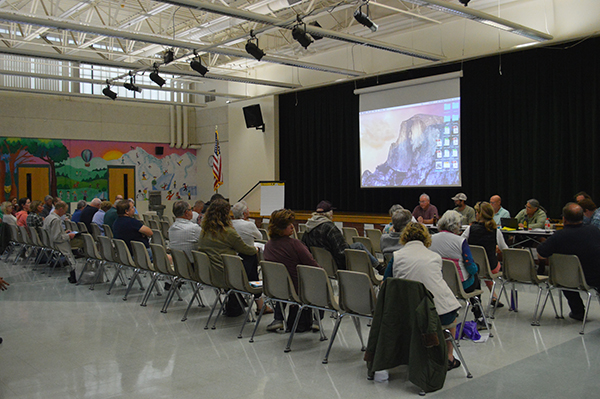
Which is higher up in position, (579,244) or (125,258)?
(579,244)

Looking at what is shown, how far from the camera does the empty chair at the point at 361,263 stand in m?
5.82

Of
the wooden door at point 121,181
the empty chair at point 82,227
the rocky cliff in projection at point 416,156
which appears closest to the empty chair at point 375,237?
the rocky cliff in projection at point 416,156

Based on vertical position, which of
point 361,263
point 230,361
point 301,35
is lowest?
point 230,361

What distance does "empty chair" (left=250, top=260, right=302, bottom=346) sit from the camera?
4.91 metres

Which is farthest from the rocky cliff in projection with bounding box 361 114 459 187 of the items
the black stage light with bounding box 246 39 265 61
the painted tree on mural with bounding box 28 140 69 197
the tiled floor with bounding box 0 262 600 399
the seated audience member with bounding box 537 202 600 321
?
the painted tree on mural with bounding box 28 140 69 197

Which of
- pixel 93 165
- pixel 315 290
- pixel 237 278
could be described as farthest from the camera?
pixel 93 165

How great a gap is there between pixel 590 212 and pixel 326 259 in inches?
136

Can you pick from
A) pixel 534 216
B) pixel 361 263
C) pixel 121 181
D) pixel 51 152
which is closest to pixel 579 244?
pixel 361 263

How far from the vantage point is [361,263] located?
587 centimetres

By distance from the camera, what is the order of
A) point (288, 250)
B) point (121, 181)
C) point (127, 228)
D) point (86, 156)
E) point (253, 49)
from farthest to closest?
point (121, 181) < point (86, 156) < point (253, 49) < point (127, 228) < point (288, 250)

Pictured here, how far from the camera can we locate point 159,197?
17.5 meters

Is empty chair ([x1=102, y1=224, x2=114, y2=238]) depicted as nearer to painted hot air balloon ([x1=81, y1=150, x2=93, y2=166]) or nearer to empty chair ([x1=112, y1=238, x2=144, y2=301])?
empty chair ([x1=112, y1=238, x2=144, y2=301])

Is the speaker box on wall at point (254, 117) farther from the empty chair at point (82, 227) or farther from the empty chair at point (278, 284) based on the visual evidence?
the empty chair at point (278, 284)

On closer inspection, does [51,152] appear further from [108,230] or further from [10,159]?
[108,230]
